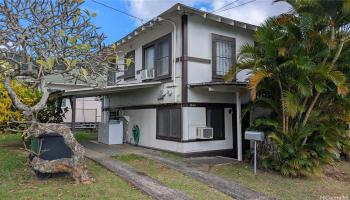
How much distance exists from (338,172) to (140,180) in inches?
239

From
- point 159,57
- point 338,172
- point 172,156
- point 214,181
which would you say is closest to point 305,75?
point 338,172

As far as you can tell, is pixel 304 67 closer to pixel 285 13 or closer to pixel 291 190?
pixel 285 13

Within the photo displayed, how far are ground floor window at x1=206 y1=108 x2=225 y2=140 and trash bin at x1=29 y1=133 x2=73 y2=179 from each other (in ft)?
18.5

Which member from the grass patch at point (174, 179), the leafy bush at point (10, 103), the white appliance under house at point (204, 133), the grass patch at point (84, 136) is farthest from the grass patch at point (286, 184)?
the grass patch at point (84, 136)

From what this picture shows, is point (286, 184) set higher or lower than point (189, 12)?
lower

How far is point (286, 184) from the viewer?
7.69 metres

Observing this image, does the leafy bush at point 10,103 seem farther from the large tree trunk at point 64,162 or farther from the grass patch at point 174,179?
the large tree trunk at point 64,162

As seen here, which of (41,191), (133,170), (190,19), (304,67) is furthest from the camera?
(190,19)

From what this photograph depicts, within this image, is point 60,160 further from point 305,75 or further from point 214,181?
point 305,75

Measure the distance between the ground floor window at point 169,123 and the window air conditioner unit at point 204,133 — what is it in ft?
2.44

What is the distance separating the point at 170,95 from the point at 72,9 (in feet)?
16.3

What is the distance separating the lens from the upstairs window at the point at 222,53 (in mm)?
11953

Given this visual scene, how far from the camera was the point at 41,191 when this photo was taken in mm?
6523

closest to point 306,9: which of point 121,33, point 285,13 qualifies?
point 285,13
